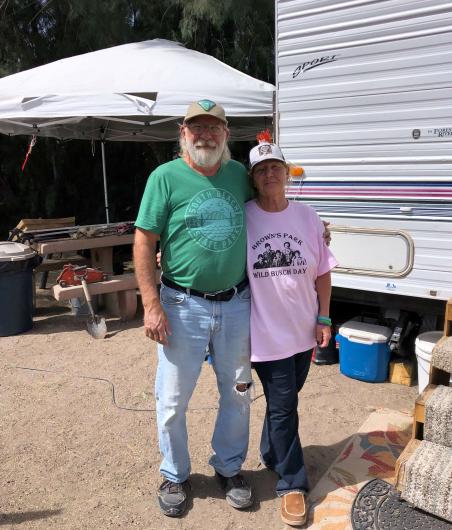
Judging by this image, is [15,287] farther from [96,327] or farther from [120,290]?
[120,290]

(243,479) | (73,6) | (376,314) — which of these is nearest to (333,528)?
(243,479)

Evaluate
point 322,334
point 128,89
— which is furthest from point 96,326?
point 322,334

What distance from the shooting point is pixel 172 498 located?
2.63m

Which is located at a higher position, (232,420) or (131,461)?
(232,420)

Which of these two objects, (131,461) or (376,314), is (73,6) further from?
(131,461)

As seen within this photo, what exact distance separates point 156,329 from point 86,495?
1.16 metres

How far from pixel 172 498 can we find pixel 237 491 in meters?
0.34

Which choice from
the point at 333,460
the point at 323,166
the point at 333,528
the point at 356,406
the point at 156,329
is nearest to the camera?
the point at 156,329

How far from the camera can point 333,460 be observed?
3.10 meters

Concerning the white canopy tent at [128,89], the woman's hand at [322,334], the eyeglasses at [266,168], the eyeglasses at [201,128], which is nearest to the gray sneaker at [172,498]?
the woman's hand at [322,334]

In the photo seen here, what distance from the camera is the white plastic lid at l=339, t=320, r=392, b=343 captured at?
4121mm

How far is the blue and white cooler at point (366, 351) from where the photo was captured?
4.13 meters

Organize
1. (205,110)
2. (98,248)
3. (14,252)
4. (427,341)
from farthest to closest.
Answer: (98,248)
(14,252)
(427,341)
(205,110)

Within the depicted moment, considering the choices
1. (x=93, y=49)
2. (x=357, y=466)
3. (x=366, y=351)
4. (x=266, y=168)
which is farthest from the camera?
(x=93, y=49)
